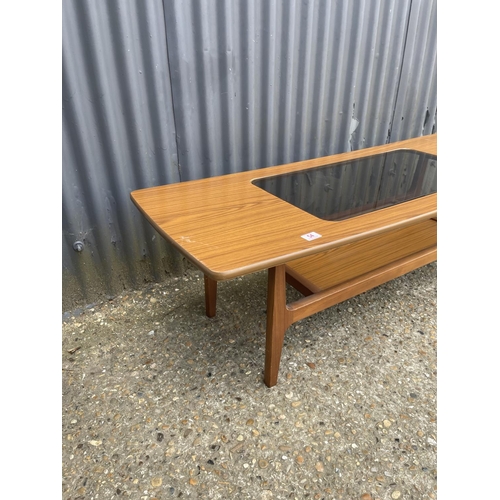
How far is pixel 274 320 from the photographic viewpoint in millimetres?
1432

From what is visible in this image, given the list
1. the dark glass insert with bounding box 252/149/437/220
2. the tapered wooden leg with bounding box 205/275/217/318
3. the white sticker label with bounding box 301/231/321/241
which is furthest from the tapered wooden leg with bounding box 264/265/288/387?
the tapered wooden leg with bounding box 205/275/217/318

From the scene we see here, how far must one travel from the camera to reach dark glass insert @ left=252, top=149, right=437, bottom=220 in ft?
5.05

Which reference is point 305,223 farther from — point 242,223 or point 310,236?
point 242,223

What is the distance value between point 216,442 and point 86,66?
162cm

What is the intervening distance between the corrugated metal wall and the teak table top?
42cm

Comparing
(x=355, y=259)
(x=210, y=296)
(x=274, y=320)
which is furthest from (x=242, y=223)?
(x=355, y=259)

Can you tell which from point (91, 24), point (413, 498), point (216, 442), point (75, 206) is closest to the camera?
point (413, 498)

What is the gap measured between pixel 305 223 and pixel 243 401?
0.77 meters

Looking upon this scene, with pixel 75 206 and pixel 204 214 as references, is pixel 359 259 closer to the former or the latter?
pixel 204 214

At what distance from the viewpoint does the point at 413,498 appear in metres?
1.20

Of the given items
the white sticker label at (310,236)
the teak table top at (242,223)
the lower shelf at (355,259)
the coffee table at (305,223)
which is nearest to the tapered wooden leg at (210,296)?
the coffee table at (305,223)

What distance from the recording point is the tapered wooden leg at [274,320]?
1351mm

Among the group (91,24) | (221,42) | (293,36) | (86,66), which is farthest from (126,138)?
(293,36)

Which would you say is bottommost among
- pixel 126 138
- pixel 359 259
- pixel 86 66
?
pixel 359 259
